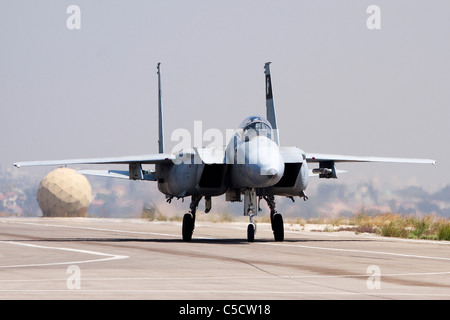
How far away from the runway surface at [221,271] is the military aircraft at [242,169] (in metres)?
1.99

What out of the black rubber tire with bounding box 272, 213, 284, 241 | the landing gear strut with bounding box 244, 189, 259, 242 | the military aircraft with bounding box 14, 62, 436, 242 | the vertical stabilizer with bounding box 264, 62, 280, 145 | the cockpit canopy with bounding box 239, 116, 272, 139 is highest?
the vertical stabilizer with bounding box 264, 62, 280, 145

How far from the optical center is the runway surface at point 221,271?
13008 millimetres

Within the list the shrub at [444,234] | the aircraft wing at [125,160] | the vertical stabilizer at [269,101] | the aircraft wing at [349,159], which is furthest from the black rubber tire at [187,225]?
the shrub at [444,234]

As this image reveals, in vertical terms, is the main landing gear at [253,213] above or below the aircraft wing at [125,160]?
below

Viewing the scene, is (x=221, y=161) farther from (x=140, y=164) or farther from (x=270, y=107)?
(x=270, y=107)

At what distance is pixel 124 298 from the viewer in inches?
473

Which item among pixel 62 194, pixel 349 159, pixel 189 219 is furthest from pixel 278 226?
pixel 62 194

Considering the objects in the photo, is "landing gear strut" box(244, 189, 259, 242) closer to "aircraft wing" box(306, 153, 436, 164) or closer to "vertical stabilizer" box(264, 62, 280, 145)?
"aircraft wing" box(306, 153, 436, 164)

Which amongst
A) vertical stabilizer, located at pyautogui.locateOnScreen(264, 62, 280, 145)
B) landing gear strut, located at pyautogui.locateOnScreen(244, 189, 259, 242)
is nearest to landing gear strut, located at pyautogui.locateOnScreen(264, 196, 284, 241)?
landing gear strut, located at pyautogui.locateOnScreen(244, 189, 259, 242)

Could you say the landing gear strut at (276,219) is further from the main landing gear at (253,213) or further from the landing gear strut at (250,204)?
the landing gear strut at (250,204)

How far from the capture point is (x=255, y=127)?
86.5ft

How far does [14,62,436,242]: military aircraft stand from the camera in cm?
2581

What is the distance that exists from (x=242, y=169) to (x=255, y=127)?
1.37 m
